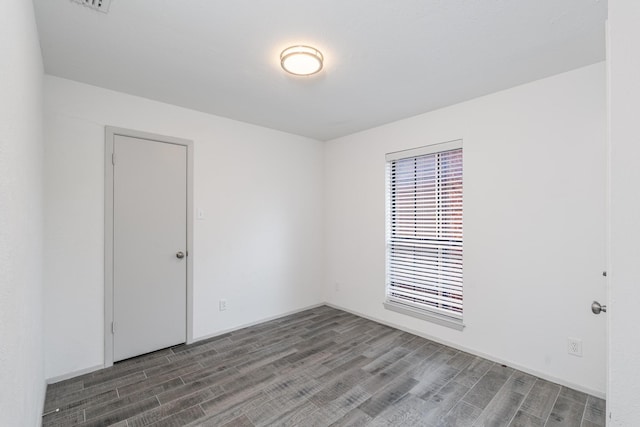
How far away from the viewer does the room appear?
1134mm

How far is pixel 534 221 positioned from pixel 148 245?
358 cm

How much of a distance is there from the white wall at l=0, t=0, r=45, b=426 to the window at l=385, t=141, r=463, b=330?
318 cm

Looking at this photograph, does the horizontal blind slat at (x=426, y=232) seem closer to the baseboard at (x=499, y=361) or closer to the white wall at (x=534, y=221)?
the white wall at (x=534, y=221)

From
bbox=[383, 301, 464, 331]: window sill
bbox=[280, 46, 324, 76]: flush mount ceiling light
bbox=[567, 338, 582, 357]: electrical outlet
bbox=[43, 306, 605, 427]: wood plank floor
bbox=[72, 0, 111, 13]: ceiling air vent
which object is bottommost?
bbox=[43, 306, 605, 427]: wood plank floor

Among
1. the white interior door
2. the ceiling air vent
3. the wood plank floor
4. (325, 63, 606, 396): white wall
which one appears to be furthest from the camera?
the white interior door

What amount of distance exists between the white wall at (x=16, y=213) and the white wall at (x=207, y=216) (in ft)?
2.86

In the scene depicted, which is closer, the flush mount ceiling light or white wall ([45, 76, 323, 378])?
the flush mount ceiling light

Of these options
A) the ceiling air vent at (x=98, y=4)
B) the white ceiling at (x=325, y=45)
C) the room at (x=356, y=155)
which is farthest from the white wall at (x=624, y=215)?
the ceiling air vent at (x=98, y=4)

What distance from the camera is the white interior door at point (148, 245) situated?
8.79 ft

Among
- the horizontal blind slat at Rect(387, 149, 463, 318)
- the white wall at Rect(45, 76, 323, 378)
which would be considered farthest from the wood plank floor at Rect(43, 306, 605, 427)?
the horizontal blind slat at Rect(387, 149, 463, 318)

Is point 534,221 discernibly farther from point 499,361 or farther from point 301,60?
point 301,60

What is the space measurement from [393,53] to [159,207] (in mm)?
2566

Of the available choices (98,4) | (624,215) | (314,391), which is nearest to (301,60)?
(98,4)

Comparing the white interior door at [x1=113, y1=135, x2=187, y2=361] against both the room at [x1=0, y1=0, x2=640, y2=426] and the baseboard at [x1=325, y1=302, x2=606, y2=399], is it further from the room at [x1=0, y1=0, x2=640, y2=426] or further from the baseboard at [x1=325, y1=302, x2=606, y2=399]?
the baseboard at [x1=325, y1=302, x2=606, y2=399]
